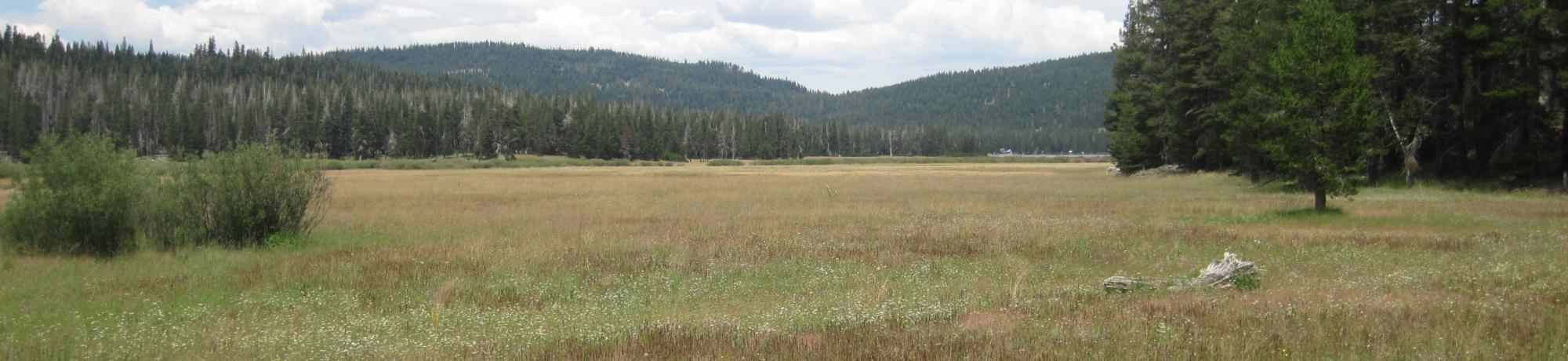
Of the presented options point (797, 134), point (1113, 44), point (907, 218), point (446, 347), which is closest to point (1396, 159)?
point (907, 218)

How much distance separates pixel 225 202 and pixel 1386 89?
38366 mm

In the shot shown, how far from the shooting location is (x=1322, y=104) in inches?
925

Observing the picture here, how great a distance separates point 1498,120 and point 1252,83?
9.02 meters

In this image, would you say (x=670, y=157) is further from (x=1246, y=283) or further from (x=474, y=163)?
(x=1246, y=283)

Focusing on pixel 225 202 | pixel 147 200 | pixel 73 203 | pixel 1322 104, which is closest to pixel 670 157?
pixel 1322 104

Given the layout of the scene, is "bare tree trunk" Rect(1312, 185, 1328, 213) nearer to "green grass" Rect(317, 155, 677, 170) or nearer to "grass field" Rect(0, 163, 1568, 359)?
"grass field" Rect(0, 163, 1568, 359)

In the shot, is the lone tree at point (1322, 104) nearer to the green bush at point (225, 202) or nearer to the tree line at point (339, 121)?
the green bush at point (225, 202)

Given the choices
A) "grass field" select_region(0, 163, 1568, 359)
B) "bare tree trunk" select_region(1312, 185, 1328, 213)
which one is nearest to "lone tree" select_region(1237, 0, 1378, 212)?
Answer: "bare tree trunk" select_region(1312, 185, 1328, 213)

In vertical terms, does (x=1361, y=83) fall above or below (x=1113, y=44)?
below

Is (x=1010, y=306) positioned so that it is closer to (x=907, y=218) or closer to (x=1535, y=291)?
(x=1535, y=291)

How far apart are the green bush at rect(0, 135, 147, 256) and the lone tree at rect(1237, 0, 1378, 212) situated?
1090 inches

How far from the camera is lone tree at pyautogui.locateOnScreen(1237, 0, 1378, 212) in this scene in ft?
75.5

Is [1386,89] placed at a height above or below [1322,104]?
above

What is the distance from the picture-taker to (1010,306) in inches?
407
